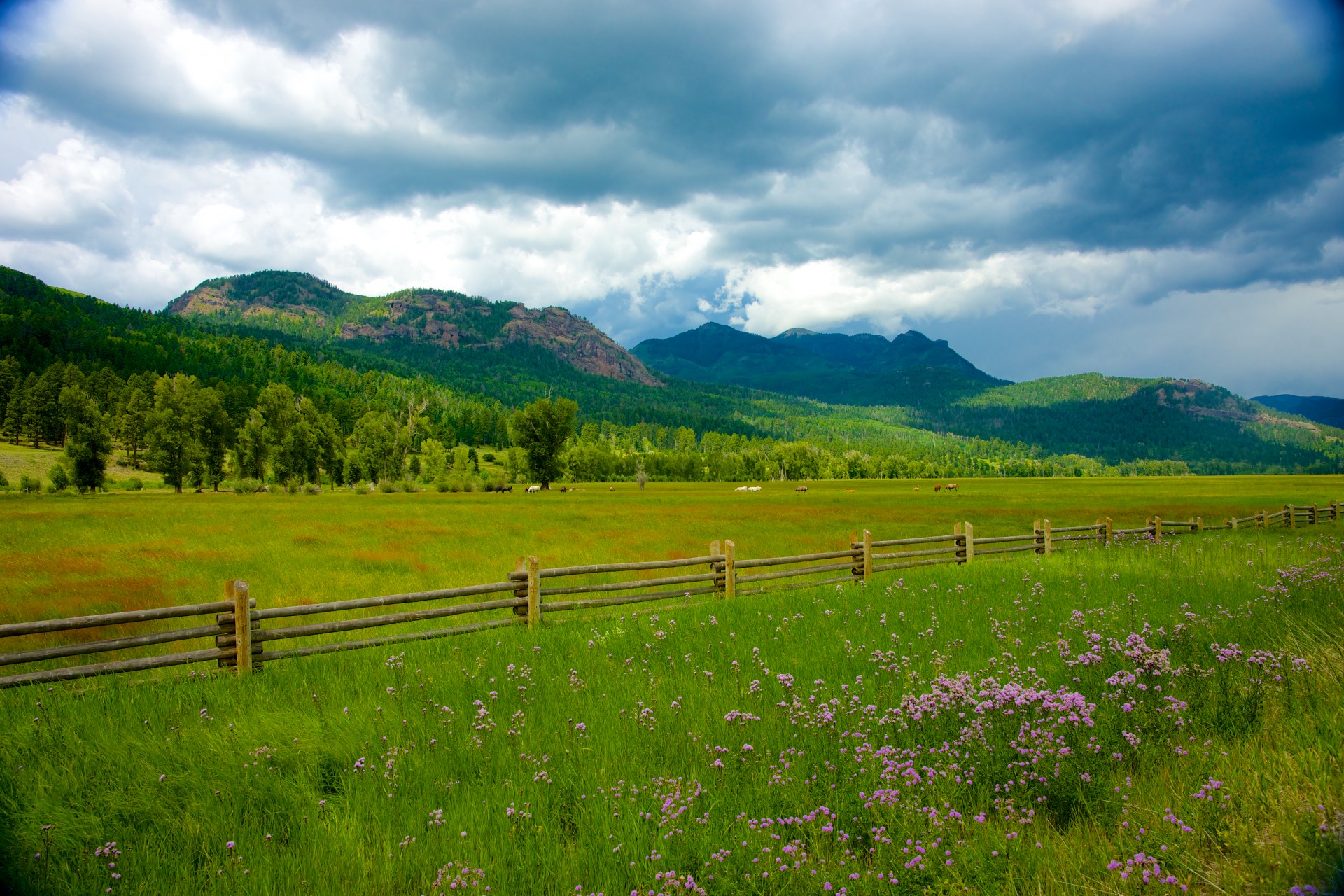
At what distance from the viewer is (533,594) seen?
11.6 m

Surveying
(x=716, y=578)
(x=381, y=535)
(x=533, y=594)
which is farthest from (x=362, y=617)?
(x=381, y=535)

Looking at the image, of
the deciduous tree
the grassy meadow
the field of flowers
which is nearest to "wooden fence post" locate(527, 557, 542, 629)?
the grassy meadow

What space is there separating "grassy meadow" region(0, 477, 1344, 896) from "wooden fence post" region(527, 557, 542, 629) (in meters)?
0.37

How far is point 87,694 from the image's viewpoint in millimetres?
7883

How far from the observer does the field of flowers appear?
4.11m

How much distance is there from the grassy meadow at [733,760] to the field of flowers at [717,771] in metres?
0.03

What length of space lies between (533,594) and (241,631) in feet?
14.7

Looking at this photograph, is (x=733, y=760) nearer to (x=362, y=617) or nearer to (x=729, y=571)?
(x=729, y=571)

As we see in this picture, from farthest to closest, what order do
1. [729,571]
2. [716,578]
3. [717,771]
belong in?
[716,578] → [729,571] → [717,771]

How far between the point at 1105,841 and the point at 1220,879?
1.99 ft

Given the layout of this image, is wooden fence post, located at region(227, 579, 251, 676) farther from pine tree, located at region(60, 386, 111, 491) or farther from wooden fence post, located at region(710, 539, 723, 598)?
pine tree, located at region(60, 386, 111, 491)

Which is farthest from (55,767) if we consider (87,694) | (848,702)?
(848,702)

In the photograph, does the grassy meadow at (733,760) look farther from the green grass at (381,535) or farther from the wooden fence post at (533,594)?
the green grass at (381,535)

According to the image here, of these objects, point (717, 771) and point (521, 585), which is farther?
point (521, 585)
